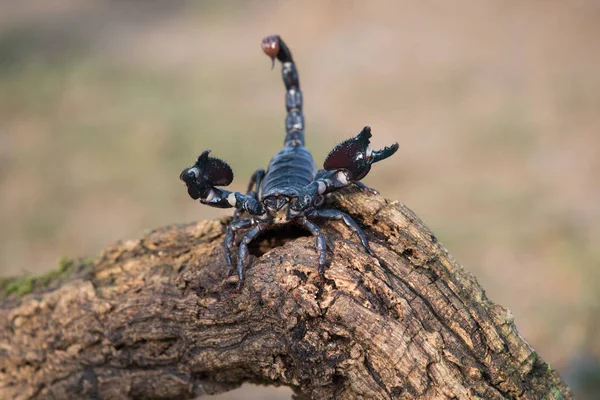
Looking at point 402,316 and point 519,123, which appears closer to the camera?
point 402,316

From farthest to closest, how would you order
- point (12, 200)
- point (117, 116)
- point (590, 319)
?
point (117, 116) → point (12, 200) → point (590, 319)

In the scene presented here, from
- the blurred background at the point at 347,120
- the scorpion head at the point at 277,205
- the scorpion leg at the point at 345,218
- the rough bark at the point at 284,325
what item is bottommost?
the rough bark at the point at 284,325

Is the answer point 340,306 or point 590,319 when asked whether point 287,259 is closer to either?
point 340,306

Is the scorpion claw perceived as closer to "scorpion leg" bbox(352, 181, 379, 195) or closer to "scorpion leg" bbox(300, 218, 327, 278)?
"scorpion leg" bbox(300, 218, 327, 278)

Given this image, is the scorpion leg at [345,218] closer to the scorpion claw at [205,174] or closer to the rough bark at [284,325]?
the rough bark at [284,325]

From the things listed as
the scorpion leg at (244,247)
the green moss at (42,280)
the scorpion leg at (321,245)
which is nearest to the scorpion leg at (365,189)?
the scorpion leg at (321,245)

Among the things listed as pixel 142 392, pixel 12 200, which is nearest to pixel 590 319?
pixel 142 392
